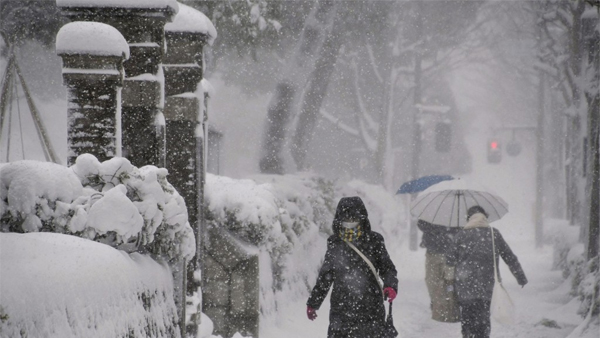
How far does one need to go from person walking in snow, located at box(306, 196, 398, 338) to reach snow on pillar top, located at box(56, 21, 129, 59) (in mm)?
2034

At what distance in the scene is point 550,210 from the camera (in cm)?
4028

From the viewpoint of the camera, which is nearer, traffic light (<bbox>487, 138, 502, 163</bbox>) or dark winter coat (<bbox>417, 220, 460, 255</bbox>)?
dark winter coat (<bbox>417, 220, 460, 255</bbox>)

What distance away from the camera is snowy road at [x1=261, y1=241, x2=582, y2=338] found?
9141 millimetres

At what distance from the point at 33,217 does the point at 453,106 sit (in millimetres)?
45533

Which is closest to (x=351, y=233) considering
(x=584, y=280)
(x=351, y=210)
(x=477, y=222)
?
(x=351, y=210)

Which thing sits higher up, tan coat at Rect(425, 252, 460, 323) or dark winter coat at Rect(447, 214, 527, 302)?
dark winter coat at Rect(447, 214, 527, 302)

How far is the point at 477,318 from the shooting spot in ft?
24.2

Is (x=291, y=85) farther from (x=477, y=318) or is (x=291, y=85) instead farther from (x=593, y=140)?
(x=477, y=318)

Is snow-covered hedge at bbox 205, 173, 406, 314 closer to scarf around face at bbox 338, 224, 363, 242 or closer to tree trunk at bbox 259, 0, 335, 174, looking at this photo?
tree trunk at bbox 259, 0, 335, 174

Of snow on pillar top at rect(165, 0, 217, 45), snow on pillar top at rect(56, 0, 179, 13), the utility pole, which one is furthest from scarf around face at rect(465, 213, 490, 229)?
the utility pole

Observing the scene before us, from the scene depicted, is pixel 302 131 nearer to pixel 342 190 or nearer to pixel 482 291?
pixel 342 190

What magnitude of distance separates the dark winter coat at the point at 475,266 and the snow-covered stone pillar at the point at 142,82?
3.65m

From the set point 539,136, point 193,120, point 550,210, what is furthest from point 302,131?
point 550,210

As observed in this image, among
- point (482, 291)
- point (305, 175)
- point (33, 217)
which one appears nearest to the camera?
point (33, 217)
